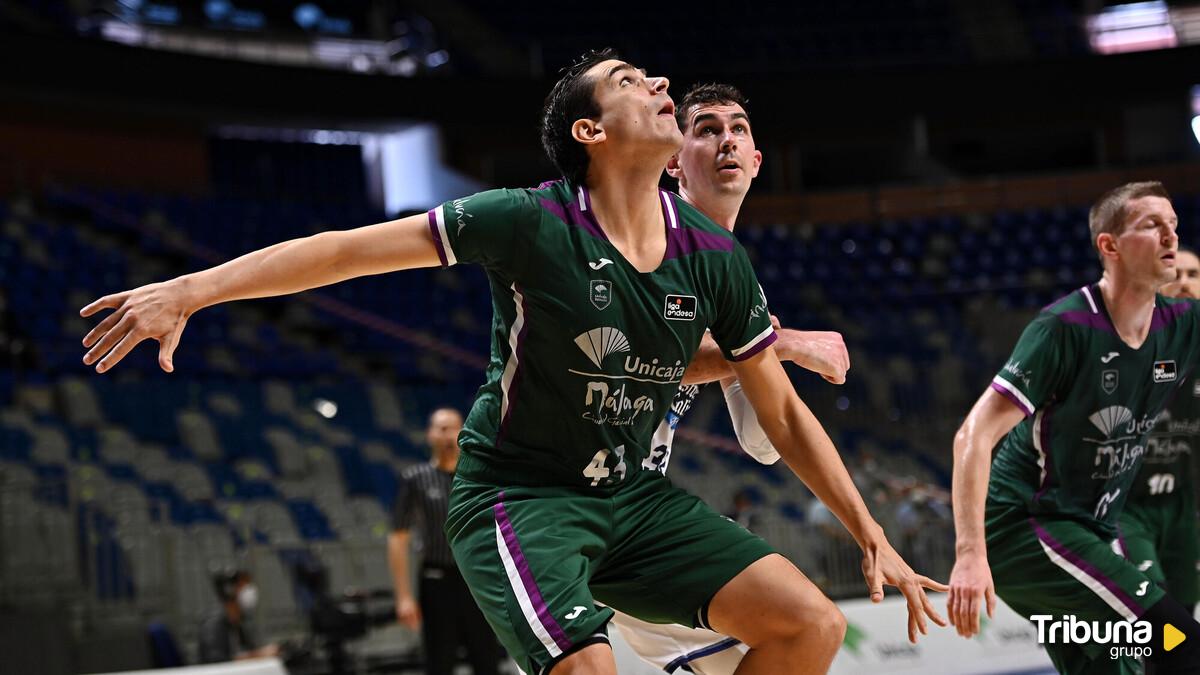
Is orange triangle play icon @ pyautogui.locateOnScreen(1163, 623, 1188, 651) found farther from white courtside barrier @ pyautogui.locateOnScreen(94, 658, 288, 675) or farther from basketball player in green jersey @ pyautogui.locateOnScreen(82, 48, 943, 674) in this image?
white courtside barrier @ pyautogui.locateOnScreen(94, 658, 288, 675)

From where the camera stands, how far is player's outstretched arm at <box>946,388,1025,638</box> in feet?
12.4

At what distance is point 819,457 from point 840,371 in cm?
39

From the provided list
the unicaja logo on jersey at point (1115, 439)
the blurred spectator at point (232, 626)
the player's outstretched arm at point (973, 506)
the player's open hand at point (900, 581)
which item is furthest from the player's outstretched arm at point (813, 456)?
the blurred spectator at point (232, 626)

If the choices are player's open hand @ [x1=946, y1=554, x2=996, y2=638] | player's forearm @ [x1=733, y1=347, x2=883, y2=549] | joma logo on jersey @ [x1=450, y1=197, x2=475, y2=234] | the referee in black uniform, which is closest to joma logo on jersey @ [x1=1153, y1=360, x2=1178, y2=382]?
player's open hand @ [x1=946, y1=554, x2=996, y2=638]

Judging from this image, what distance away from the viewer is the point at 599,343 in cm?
323

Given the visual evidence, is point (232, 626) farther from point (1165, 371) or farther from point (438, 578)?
point (1165, 371)

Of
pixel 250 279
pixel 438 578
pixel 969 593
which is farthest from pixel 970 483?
pixel 438 578

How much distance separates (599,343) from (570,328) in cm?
8

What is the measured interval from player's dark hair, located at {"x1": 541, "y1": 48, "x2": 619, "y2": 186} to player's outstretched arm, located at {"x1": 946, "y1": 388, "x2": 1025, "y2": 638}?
5.24 ft

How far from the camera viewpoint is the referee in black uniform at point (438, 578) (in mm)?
7488

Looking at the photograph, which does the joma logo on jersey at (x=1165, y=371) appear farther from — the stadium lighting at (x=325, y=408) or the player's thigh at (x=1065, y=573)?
the stadium lighting at (x=325, y=408)

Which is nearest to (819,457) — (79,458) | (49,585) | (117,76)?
(49,585)

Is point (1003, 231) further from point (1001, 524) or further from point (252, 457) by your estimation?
point (1001, 524)

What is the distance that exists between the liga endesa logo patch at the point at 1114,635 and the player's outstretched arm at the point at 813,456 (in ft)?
3.38
